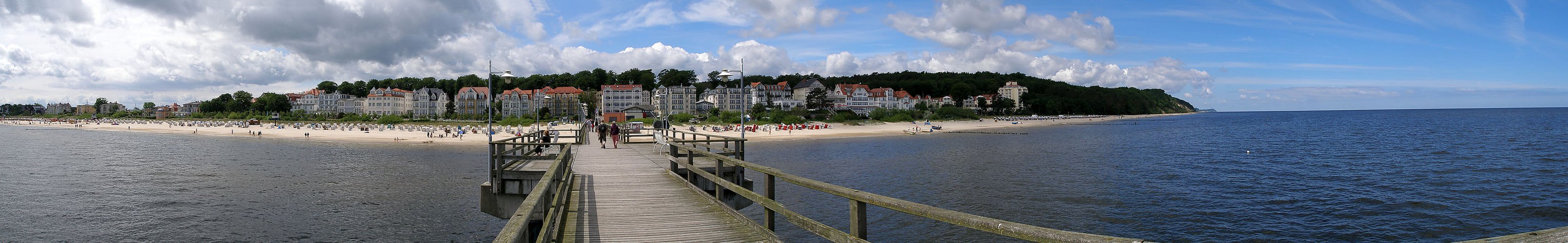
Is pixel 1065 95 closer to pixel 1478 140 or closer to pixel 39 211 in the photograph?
pixel 1478 140

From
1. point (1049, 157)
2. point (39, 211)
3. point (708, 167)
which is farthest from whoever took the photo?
point (1049, 157)

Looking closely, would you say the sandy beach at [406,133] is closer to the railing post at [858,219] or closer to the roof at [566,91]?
the railing post at [858,219]

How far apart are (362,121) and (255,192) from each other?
87.8 metres

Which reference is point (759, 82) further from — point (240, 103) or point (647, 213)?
point (647, 213)

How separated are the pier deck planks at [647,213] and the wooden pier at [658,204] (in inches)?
0.6

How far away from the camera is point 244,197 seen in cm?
1959

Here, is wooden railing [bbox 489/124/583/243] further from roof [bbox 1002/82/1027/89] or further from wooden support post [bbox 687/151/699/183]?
roof [bbox 1002/82/1027/89]

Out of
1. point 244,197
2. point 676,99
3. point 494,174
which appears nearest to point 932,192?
point 494,174

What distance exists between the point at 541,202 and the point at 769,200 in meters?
2.06

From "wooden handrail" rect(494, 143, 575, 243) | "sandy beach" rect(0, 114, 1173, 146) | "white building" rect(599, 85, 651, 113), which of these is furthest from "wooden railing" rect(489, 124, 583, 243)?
"white building" rect(599, 85, 651, 113)

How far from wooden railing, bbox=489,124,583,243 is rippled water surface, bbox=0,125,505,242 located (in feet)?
12.8

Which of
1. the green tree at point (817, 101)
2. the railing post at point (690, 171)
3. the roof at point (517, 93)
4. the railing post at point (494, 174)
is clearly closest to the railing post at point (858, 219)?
the railing post at point (690, 171)

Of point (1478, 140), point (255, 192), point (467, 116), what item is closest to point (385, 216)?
point (255, 192)

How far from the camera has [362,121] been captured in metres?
96.8
